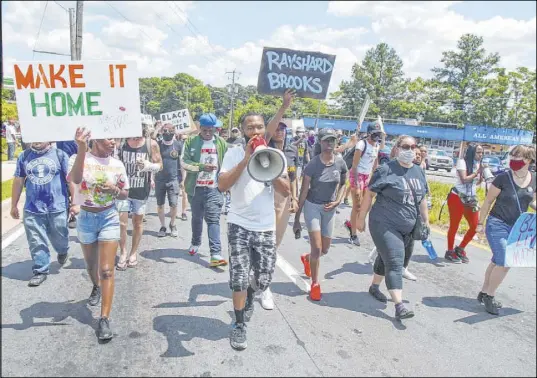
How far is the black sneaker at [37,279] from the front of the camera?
4.74 meters

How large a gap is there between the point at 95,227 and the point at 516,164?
4137mm

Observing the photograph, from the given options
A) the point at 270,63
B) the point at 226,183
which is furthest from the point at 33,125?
the point at 270,63

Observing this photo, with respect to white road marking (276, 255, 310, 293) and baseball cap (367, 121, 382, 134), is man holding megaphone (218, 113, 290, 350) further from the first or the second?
baseball cap (367, 121, 382, 134)

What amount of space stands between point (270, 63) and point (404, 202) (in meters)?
1.92

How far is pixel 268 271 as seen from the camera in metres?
3.73

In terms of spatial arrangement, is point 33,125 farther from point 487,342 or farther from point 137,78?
point 487,342

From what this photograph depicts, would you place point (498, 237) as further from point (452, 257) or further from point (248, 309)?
point (248, 309)

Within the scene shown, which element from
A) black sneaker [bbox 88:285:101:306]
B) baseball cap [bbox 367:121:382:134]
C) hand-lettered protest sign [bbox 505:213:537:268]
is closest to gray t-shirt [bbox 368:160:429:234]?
hand-lettered protest sign [bbox 505:213:537:268]

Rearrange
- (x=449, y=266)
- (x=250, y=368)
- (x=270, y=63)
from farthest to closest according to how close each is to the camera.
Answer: (x=449, y=266) < (x=270, y=63) < (x=250, y=368)

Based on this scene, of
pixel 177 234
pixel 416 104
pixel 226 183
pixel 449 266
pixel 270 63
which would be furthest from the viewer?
pixel 416 104

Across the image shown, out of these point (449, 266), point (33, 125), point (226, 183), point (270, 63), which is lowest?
point (449, 266)

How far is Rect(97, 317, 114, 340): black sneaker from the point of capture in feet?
11.6

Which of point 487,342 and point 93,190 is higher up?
point 93,190

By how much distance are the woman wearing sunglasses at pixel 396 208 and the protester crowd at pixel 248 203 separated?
0.04ft
